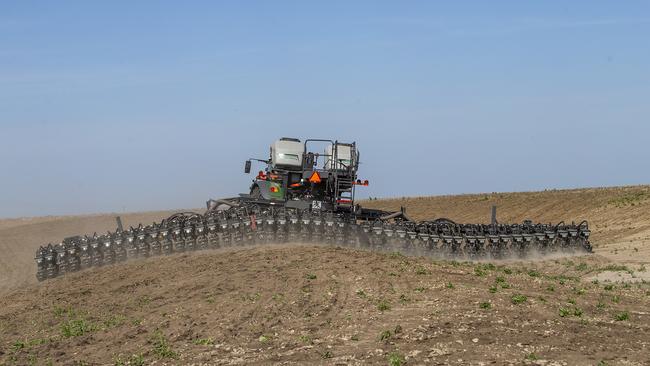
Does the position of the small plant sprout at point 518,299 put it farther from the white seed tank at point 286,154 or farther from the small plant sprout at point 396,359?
the white seed tank at point 286,154

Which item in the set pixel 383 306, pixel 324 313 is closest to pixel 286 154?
pixel 324 313

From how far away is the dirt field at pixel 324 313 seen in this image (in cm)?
1363

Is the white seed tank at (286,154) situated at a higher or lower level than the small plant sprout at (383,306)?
higher

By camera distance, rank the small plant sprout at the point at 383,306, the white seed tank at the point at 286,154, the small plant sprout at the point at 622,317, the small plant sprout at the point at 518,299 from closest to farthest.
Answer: the small plant sprout at the point at 622,317 < the small plant sprout at the point at 383,306 < the small plant sprout at the point at 518,299 < the white seed tank at the point at 286,154

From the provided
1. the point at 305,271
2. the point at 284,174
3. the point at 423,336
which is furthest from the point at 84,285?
the point at 423,336

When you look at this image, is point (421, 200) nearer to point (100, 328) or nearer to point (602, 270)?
point (602, 270)

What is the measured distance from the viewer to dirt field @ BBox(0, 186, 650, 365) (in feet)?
44.7

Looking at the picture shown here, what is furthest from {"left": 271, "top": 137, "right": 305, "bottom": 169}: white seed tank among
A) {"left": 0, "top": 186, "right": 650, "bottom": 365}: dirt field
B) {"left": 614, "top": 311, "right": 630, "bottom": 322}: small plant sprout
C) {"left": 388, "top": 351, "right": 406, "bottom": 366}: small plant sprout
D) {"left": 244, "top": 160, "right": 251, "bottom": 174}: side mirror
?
{"left": 388, "top": 351, "right": 406, "bottom": 366}: small plant sprout

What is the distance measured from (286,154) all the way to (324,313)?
1526 centimetres

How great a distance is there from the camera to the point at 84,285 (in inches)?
981

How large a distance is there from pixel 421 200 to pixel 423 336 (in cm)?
6875

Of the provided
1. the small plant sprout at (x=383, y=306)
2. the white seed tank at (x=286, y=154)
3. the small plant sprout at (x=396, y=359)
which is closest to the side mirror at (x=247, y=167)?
the white seed tank at (x=286, y=154)

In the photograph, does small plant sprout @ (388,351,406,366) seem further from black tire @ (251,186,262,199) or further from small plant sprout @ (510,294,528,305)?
black tire @ (251,186,262,199)

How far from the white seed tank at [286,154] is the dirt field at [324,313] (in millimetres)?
4608
